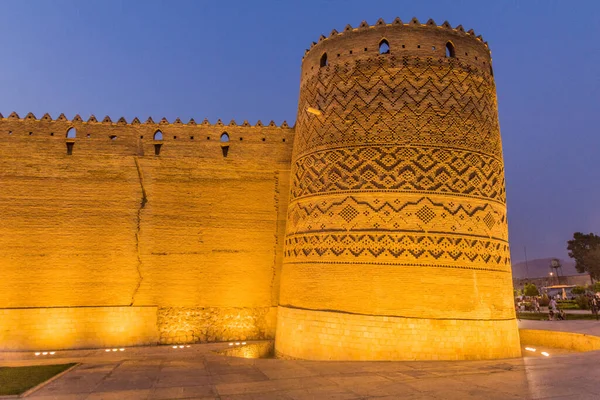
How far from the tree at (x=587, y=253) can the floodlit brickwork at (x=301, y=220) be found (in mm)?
28269

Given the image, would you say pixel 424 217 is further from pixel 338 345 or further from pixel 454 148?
pixel 338 345

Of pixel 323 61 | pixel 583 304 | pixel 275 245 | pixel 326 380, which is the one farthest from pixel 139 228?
pixel 583 304

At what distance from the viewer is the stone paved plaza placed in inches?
160

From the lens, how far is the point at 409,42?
755 centimetres

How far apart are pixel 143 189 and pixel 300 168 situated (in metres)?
3.65

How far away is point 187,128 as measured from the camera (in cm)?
954

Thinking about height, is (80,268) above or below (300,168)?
below

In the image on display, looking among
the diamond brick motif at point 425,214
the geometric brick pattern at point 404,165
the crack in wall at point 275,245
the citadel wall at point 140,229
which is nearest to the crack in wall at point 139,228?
the citadel wall at point 140,229

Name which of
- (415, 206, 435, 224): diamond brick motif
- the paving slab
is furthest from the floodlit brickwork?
the paving slab

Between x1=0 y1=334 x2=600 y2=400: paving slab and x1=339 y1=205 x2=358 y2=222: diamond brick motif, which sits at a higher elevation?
x1=339 y1=205 x2=358 y2=222: diamond brick motif

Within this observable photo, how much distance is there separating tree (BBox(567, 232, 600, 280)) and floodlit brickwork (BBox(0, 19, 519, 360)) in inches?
1113

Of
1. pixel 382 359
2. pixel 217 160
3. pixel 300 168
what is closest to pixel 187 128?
pixel 217 160

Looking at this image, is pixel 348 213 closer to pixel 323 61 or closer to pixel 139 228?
pixel 323 61

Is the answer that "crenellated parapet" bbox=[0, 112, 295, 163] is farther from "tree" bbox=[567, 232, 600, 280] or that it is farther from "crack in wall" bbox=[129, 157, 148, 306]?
"tree" bbox=[567, 232, 600, 280]
